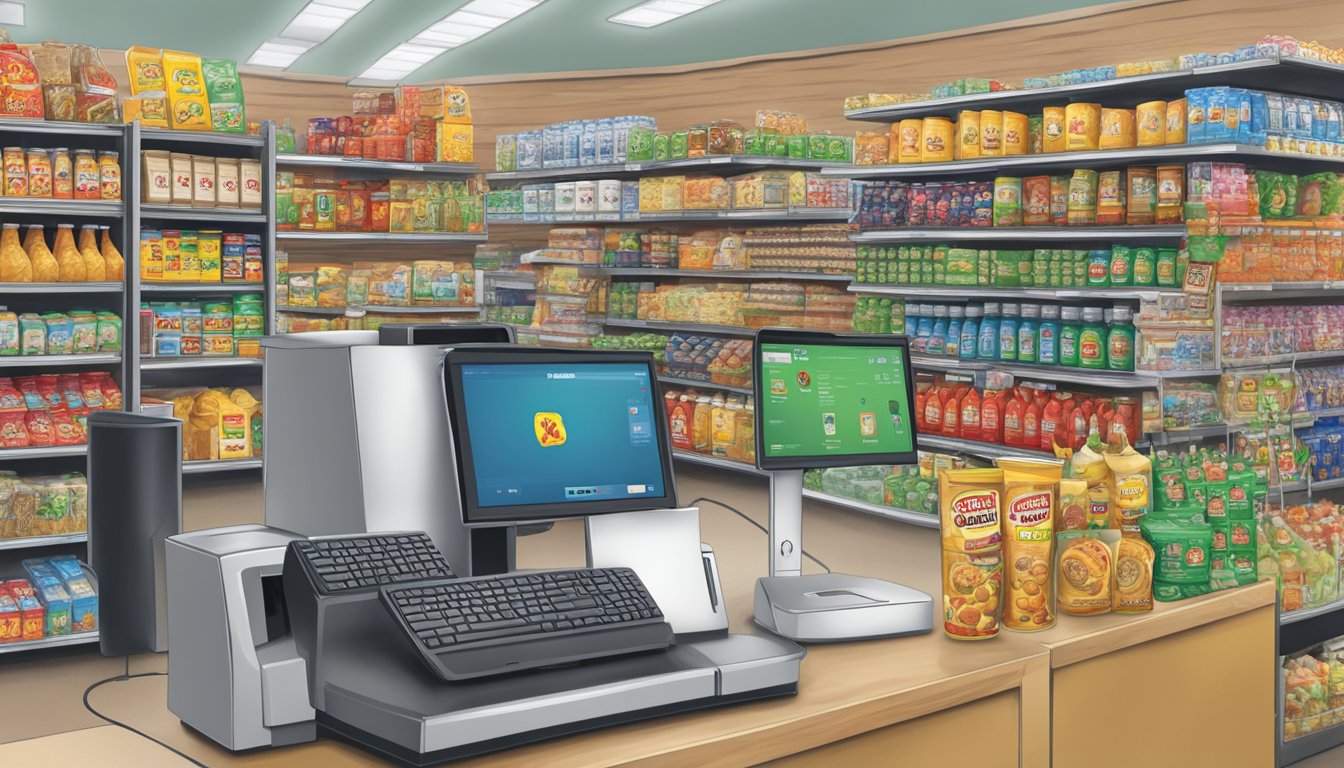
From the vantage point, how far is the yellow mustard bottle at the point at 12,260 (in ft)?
15.8

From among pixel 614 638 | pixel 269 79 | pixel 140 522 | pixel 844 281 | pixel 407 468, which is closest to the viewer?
pixel 614 638

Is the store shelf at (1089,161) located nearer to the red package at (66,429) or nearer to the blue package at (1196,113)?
the blue package at (1196,113)

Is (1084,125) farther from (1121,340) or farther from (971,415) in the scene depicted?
(971,415)

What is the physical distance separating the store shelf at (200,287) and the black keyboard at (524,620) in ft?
15.4

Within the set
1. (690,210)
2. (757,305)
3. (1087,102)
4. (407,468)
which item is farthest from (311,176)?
(407,468)

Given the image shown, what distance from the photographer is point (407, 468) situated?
2008 millimetres

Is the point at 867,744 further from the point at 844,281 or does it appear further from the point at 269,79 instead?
the point at 269,79

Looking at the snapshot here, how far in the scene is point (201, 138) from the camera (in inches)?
229

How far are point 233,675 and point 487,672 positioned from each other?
1.09 ft

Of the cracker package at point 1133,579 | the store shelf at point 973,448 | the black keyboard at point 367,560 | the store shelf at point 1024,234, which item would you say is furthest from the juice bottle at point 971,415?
the black keyboard at point 367,560

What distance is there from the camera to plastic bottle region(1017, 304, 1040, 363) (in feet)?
18.6

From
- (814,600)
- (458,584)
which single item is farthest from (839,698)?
(458,584)

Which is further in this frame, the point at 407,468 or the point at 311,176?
the point at 311,176

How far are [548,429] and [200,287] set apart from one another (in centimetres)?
466
